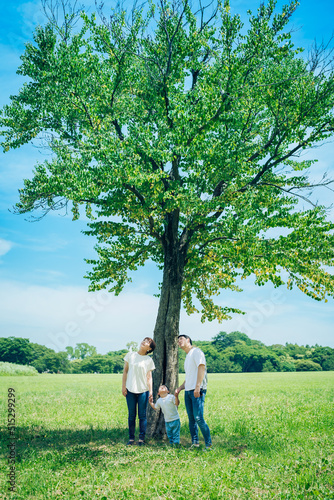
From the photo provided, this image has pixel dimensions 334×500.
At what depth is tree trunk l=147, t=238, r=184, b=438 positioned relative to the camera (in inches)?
443

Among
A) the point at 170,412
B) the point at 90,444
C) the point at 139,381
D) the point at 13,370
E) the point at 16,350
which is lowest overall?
the point at 13,370

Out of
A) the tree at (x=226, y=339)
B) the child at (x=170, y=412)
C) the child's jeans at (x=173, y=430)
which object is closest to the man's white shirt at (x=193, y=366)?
the child at (x=170, y=412)

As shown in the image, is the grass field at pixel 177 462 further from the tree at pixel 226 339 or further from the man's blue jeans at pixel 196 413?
the tree at pixel 226 339

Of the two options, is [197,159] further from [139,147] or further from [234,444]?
[234,444]

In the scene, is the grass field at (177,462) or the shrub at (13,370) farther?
the shrub at (13,370)

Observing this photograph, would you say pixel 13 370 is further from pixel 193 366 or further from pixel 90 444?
pixel 193 366

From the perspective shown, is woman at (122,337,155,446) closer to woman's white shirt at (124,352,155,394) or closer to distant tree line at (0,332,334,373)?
woman's white shirt at (124,352,155,394)

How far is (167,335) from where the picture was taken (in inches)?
462

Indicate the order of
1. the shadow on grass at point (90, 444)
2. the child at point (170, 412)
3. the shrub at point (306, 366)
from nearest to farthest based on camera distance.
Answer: the shadow on grass at point (90, 444)
the child at point (170, 412)
the shrub at point (306, 366)

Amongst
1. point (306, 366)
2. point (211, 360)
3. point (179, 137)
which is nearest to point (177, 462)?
point (179, 137)

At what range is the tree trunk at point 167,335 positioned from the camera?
11250 mm

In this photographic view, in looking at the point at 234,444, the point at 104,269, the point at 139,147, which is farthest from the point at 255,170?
the point at 234,444

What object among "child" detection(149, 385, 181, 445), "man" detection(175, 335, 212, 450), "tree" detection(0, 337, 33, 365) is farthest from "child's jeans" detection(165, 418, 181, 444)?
"tree" detection(0, 337, 33, 365)

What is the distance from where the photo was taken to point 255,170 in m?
12.7
